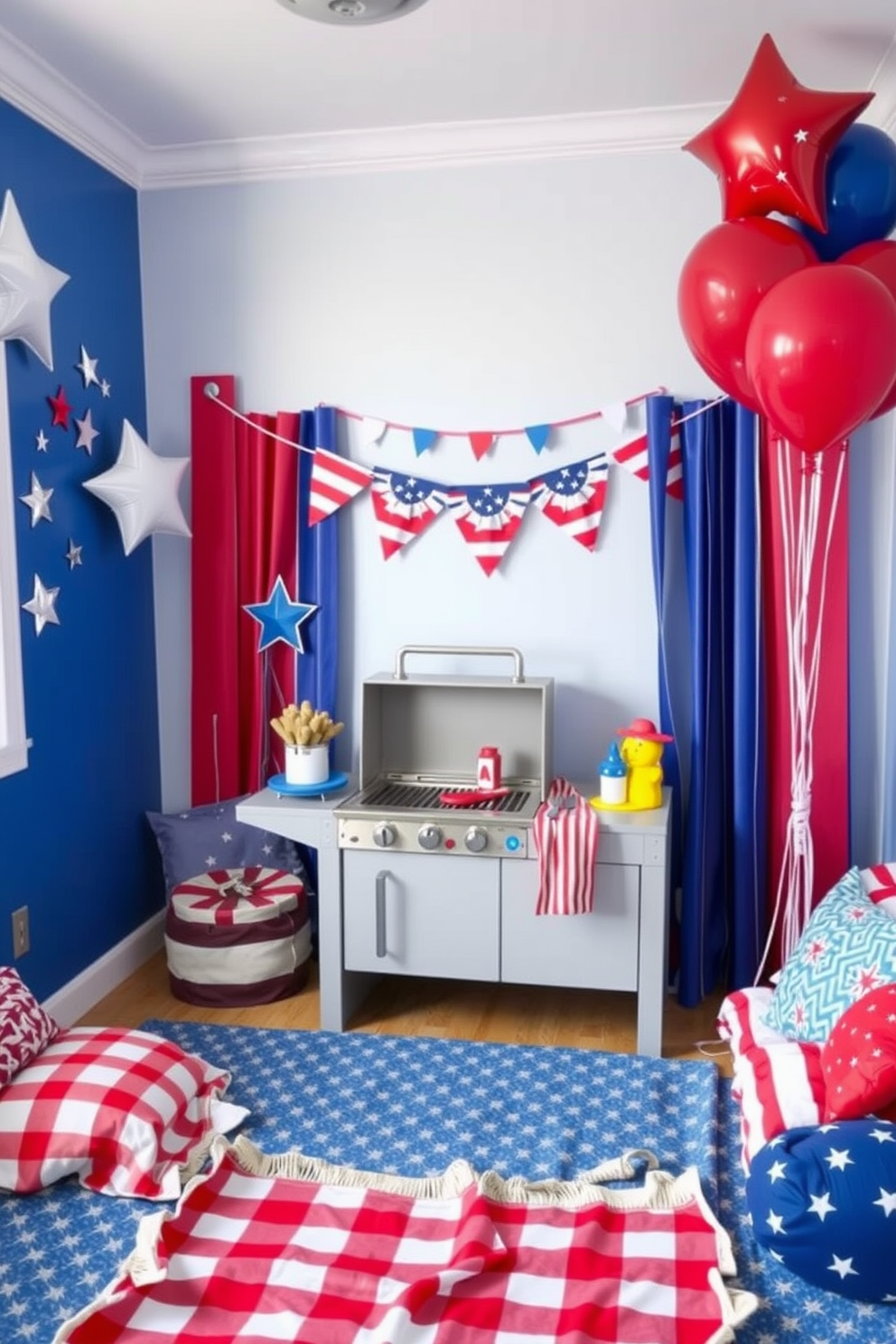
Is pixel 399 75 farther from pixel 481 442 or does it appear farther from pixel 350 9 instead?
pixel 481 442

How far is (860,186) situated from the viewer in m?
2.22

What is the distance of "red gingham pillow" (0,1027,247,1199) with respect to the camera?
2.16 meters

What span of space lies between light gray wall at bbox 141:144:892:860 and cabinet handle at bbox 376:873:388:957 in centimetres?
61

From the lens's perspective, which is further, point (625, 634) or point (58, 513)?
point (625, 634)

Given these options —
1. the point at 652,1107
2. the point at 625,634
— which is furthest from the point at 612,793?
the point at 652,1107

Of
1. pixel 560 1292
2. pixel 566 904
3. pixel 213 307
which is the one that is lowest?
pixel 560 1292

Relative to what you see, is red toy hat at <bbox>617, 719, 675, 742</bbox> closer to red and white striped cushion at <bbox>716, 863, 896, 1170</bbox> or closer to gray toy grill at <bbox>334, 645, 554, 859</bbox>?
gray toy grill at <bbox>334, 645, 554, 859</bbox>

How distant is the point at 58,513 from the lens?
2.87 meters

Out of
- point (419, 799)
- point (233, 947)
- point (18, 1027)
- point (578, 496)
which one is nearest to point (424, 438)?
point (578, 496)

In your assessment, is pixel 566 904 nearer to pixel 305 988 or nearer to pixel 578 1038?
pixel 578 1038

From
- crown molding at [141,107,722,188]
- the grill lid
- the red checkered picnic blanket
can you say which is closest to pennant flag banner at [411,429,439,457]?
crown molding at [141,107,722,188]

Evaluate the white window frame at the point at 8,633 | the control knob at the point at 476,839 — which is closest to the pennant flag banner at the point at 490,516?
the control knob at the point at 476,839

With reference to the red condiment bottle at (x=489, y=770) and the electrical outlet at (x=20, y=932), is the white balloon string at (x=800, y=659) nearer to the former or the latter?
the red condiment bottle at (x=489, y=770)

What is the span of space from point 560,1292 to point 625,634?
1.73 metres
